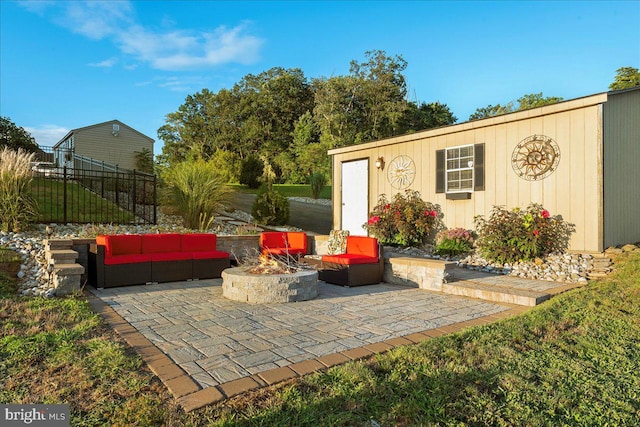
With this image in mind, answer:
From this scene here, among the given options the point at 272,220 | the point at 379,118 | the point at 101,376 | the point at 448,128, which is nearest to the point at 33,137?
the point at 272,220

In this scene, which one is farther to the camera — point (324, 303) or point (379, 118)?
point (379, 118)

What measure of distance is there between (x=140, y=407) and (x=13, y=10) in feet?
24.6

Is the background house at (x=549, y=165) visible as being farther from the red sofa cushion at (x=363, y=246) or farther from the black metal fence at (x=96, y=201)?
the black metal fence at (x=96, y=201)

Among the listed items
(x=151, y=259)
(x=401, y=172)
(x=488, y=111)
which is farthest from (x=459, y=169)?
(x=488, y=111)

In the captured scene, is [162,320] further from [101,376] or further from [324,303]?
[324,303]

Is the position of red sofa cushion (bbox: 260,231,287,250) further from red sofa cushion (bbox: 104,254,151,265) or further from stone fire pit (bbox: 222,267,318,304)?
stone fire pit (bbox: 222,267,318,304)

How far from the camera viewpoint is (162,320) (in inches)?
152

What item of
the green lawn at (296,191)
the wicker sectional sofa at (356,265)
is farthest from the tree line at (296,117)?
the wicker sectional sofa at (356,265)

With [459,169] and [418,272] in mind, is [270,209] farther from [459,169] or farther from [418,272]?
[418,272]

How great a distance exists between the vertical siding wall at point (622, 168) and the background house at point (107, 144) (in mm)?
20726

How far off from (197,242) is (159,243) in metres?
0.61

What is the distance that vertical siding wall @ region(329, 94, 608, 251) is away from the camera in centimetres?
622

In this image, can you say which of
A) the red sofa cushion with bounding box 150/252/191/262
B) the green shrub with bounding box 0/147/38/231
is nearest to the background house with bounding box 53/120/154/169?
the green shrub with bounding box 0/147/38/231

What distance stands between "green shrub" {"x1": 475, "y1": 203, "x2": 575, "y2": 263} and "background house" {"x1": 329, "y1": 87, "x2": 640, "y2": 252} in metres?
0.16
